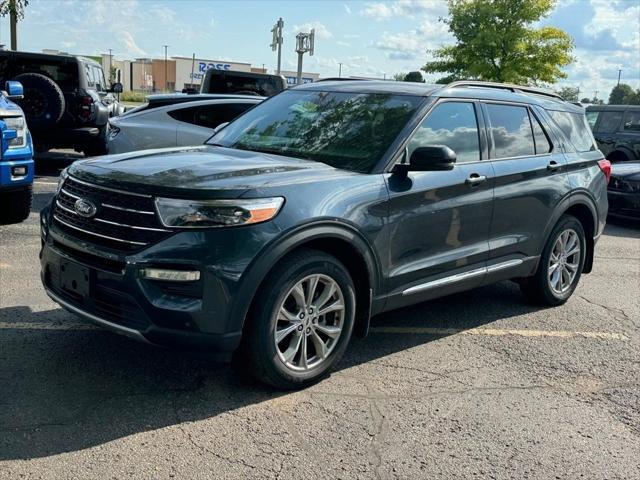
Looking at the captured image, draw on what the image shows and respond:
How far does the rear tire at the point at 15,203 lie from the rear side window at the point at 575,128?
539 cm

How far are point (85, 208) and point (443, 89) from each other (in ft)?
8.40

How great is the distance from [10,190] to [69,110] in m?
5.79

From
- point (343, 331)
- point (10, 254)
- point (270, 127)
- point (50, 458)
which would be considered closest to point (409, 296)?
point (343, 331)

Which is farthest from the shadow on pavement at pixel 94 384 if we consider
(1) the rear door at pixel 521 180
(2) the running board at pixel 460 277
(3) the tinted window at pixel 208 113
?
(3) the tinted window at pixel 208 113

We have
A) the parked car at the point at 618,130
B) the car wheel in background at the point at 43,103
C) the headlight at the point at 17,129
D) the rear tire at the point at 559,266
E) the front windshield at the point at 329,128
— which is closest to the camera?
the front windshield at the point at 329,128

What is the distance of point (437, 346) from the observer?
4.83 m

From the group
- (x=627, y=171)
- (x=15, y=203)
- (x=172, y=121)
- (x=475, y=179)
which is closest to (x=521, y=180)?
(x=475, y=179)

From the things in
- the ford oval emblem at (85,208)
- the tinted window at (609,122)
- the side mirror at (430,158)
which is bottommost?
the ford oval emblem at (85,208)

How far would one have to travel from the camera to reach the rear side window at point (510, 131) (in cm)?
513

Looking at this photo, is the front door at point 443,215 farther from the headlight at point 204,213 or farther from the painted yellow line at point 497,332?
the headlight at point 204,213

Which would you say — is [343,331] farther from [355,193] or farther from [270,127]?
[270,127]

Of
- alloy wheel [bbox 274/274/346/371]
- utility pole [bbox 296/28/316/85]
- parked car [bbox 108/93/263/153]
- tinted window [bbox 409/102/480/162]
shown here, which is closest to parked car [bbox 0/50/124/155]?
parked car [bbox 108/93/263/153]

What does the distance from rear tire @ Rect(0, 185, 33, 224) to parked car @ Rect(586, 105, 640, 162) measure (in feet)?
38.8

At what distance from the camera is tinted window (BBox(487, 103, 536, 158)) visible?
5129mm
